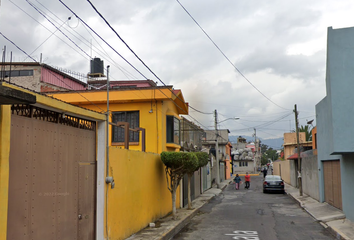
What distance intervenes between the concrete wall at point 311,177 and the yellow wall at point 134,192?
35.7ft

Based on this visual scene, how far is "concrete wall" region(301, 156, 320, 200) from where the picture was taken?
21.3 meters

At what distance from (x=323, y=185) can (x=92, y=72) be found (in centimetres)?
2211

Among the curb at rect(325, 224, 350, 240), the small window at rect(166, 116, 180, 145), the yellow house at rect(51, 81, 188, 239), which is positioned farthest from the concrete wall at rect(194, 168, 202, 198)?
the curb at rect(325, 224, 350, 240)

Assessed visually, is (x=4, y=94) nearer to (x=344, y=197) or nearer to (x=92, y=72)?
(x=344, y=197)

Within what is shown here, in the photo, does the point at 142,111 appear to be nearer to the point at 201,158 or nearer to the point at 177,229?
the point at 201,158

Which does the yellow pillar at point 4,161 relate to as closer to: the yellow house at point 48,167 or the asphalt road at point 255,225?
the yellow house at point 48,167

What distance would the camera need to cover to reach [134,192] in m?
11.2

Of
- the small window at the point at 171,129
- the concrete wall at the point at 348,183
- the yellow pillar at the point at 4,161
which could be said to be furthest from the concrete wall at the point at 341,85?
the yellow pillar at the point at 4,161

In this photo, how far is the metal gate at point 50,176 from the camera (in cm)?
581

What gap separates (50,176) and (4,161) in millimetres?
1433

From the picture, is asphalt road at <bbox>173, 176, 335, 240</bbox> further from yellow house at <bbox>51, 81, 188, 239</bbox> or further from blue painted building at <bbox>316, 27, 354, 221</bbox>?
blue painted building at <bbox>316, 27, 354, 221</bbox>

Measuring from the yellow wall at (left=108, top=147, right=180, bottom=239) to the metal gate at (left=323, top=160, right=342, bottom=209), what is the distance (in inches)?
317

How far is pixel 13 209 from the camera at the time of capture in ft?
18.5

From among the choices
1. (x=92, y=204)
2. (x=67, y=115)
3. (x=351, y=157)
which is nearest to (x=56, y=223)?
(x=92, y=204)
